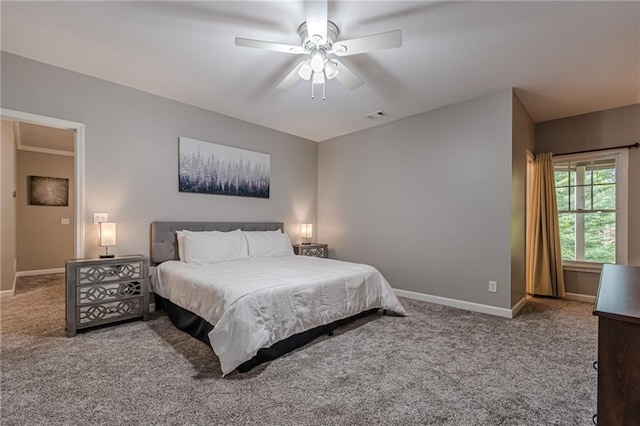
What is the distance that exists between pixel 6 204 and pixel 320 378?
4.94 metres

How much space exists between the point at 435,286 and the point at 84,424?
3733 mm

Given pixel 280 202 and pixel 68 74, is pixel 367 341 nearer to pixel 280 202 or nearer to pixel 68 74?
pixel 280 202

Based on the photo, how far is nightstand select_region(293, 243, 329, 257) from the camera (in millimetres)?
4879

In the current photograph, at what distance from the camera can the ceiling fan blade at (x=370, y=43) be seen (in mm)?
2041

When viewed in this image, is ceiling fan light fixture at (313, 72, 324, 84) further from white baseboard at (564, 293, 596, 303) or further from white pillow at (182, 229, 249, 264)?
white baseboard at (564, 293, 596, 303)

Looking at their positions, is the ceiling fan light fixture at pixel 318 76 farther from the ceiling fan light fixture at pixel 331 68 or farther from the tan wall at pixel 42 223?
the tan wall at pixel 42 223

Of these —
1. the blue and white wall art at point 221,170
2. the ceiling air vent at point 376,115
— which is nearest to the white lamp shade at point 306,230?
the blue and white wall art at point 221,170

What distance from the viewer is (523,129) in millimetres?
3875

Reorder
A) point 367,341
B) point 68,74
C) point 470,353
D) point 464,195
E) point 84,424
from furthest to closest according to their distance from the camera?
point 464,195, point 68,74, point 367,341, point 470,353, point 84,424

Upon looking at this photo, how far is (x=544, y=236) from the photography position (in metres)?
4.37

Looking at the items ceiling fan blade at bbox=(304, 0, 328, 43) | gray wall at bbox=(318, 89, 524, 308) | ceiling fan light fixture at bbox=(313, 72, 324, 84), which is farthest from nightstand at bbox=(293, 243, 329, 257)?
ceiling fan blade at bbox=(304, 0, 328, 43)

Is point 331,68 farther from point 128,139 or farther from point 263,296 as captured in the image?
point 128,139

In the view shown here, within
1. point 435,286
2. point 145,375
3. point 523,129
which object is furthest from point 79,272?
point 523,129

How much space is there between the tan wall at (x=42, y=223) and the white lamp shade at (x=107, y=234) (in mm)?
3318
